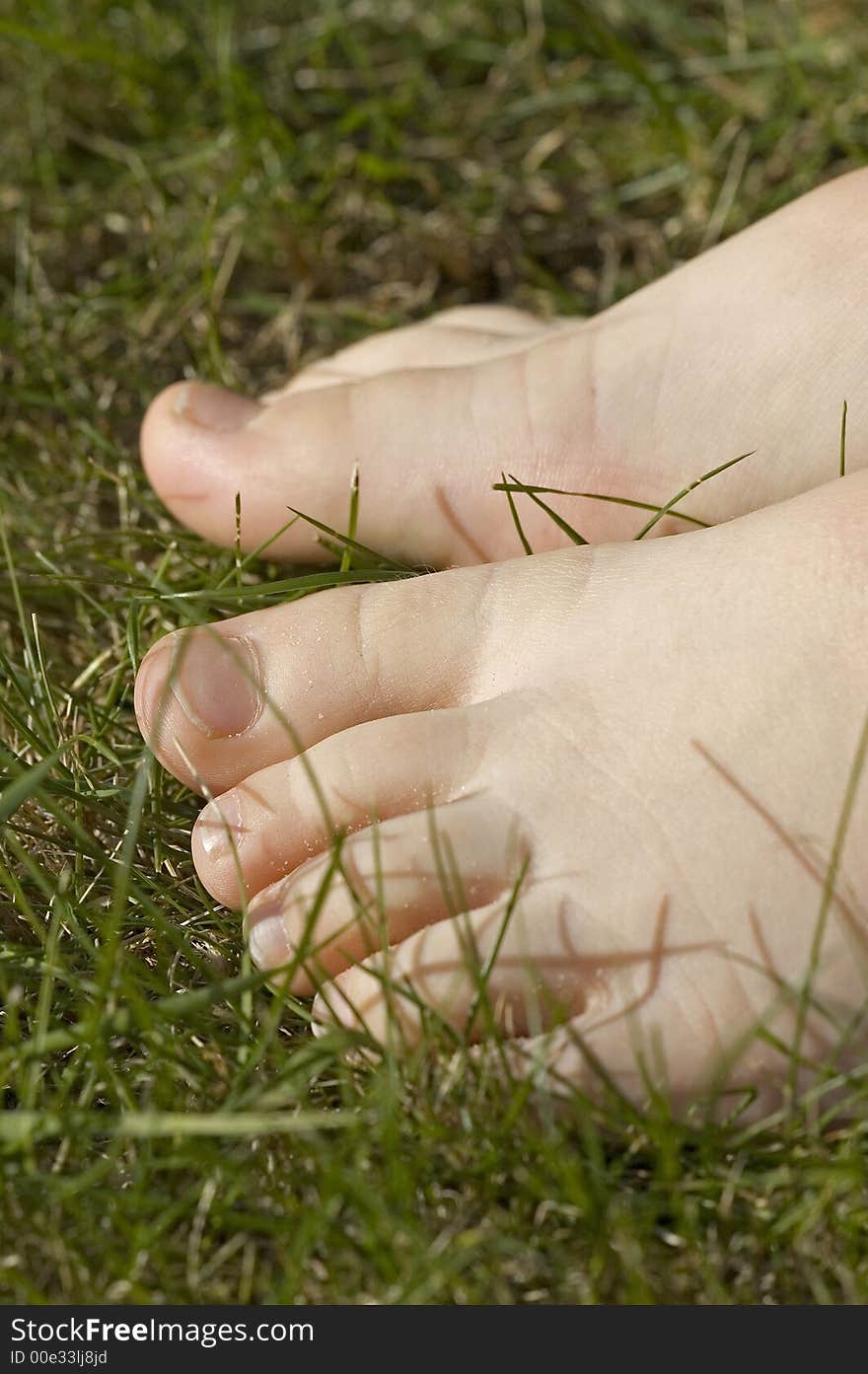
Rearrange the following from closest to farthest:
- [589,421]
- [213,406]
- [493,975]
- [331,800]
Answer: [493,975]
[331,800]
[589,421]
[213,406]

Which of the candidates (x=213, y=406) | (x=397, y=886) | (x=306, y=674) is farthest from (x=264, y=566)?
(x=397, y=886)

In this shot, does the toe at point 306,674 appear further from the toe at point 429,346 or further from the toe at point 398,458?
the toe at point 429,346

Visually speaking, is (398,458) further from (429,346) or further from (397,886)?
(397,886)

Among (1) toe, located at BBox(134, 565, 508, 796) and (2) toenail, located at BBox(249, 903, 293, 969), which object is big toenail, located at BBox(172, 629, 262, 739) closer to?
(1) toe, located at BBox(134, 565, 508, 796)

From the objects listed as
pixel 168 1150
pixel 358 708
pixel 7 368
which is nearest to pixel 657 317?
pixel 358 708

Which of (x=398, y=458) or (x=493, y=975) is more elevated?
(x=398, y=458)

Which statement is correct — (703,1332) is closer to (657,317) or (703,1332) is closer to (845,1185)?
(845,1185)

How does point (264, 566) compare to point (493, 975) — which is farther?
point (264, 566)
